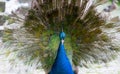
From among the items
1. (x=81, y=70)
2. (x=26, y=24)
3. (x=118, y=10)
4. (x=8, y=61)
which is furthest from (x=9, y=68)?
(x=118, y=10)

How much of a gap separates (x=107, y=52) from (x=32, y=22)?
62 centimetres

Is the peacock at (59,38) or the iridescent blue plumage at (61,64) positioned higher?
the peacock at (59,38)

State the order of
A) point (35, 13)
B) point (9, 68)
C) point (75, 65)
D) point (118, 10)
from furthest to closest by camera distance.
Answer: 1. point (118, 10)
2. point (9, 68)
3. point (75, 65)
4. point (35, 13)

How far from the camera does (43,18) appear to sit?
274 centimetres

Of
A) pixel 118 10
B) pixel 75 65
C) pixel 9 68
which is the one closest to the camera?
pixel 75 65

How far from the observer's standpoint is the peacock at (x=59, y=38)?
2695mm

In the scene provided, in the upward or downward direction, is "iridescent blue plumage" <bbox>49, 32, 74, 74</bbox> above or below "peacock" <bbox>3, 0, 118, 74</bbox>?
below

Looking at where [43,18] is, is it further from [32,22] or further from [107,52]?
[107,52]

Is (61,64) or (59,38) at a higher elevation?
(59,38)

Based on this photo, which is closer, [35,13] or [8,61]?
[35,13]

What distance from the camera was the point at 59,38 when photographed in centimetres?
271

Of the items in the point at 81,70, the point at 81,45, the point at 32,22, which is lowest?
the point at 81,70

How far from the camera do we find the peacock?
2695 millimetres

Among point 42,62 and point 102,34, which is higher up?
point 102,34
